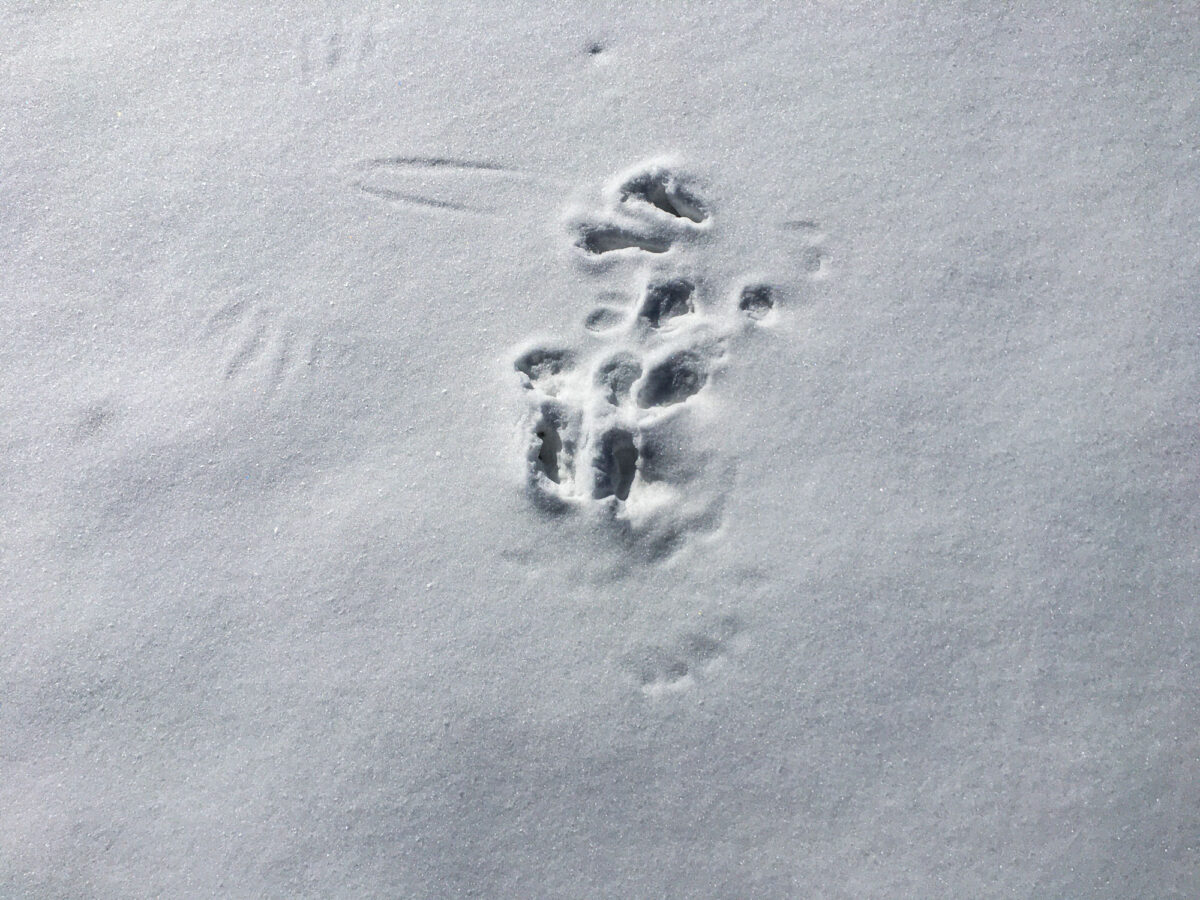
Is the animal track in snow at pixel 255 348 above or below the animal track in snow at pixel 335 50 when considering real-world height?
below

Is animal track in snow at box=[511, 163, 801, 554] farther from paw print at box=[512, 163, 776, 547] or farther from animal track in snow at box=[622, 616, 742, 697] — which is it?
animal track in snow at box=[622, 616, 742, 697]

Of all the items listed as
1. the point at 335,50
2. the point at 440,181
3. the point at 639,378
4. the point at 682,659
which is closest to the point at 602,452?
the point at 639,378

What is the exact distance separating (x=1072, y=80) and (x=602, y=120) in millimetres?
794

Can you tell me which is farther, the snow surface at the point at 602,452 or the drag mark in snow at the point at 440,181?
the drag mark in snow at the point at 440,181

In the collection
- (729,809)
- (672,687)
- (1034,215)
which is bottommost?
(729,809)

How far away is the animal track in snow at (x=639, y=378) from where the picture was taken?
1478 mm

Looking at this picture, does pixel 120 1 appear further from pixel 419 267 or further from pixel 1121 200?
pixel 1121 200

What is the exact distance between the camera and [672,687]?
1.40m

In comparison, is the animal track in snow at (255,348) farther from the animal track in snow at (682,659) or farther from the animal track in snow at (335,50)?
the animal track in snow at (682,659)

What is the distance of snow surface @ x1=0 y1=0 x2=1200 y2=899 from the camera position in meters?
1.37

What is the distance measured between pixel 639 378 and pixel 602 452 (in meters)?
0.14

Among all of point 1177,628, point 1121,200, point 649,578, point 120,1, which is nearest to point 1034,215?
point 1121,200

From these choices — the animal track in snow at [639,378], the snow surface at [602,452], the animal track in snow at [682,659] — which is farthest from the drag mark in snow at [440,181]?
the animal track in snow at [682,659]

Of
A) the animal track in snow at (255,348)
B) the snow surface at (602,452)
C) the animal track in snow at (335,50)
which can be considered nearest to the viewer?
the snow surface at (602,452)
